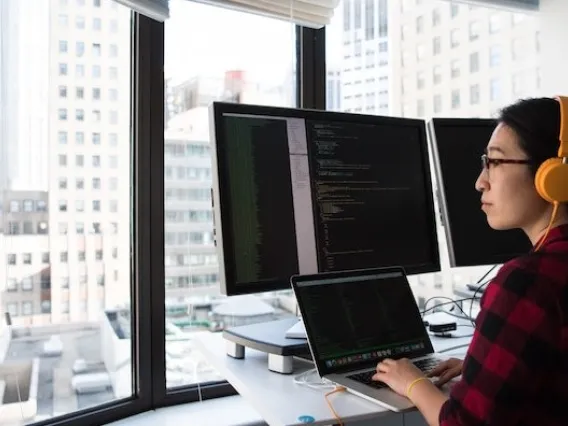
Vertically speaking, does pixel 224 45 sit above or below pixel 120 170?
above

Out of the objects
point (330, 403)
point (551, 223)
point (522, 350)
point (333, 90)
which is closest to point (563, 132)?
point (551, 223)

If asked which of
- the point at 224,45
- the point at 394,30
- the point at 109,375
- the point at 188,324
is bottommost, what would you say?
the point at 109,375

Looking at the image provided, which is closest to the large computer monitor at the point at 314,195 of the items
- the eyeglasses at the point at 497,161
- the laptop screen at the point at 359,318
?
the laptop screen at the point at 359,318

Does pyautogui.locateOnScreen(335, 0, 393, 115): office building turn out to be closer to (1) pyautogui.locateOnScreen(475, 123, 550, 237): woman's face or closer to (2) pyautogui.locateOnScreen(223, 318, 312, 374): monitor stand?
(2) pyautogui.locateOnScreen(223, 318, 312, 374): monitor stand

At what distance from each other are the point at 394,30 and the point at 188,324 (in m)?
1.39

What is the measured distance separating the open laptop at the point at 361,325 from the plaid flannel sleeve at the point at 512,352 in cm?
22

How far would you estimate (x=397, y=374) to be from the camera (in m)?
1.04

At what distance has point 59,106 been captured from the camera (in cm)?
149

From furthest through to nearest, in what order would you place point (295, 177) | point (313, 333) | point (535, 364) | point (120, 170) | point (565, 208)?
point (120, 170) → point (295, 177) → point (313, 333) → point (565, 208) → point (535, 364)

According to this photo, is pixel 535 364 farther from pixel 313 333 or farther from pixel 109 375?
pixel 109 375

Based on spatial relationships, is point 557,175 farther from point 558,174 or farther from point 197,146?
point 197,146

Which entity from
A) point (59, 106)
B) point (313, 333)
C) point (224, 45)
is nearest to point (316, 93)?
point (224, 45)

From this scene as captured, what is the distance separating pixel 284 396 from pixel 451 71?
1695mm

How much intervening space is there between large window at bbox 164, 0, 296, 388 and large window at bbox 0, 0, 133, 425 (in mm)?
136
